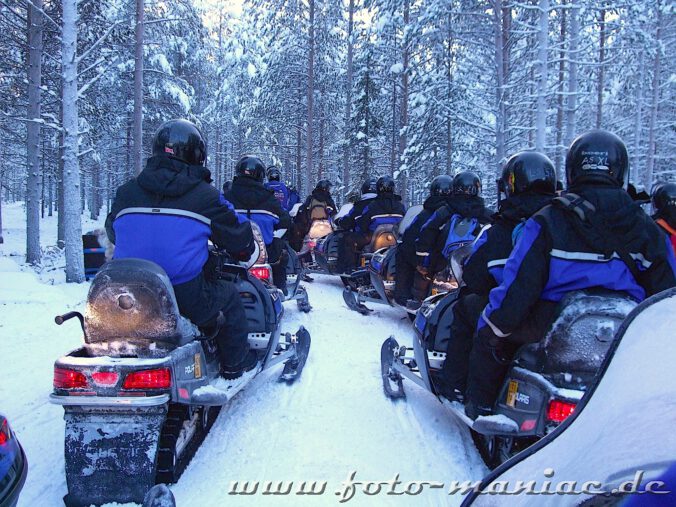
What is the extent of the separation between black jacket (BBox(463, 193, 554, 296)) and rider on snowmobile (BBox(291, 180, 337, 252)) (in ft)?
28.7

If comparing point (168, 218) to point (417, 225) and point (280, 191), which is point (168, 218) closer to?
point (417, 225)

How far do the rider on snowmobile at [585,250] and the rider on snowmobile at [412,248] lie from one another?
4.01 m

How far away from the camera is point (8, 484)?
204 centimetres

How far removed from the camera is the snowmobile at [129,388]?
2.88 meters

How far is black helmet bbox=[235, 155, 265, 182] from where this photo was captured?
23.3ft

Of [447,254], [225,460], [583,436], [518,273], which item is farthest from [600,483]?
[447,254]

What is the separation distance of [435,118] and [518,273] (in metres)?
16.5

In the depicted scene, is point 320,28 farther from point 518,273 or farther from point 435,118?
point 518,273

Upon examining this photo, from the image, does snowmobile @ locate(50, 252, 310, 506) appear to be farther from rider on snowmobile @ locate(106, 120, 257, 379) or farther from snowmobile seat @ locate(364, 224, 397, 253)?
snowmobile seat @ locate(364, 224, 397, 253)

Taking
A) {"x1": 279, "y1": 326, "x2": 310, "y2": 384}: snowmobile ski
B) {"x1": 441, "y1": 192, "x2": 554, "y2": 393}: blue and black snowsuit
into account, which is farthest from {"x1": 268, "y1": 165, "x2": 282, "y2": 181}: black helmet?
{"x1": 441, "y1": 192, "x2": 554, "y2": 393}: blue and black snowsuit

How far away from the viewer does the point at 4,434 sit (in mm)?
2148

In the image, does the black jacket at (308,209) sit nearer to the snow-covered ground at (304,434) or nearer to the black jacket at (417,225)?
the black jacket at (417,225)

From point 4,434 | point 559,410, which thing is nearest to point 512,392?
point 559,410

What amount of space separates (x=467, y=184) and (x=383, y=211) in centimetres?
321
